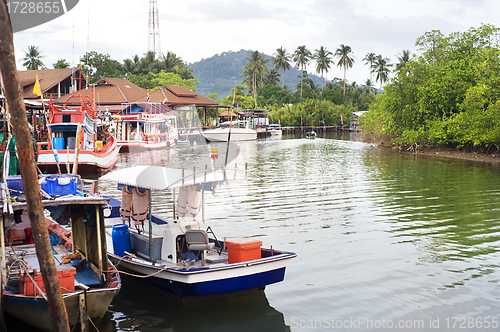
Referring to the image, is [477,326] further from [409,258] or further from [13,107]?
[13,107]

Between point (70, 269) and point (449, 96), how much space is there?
36.1m

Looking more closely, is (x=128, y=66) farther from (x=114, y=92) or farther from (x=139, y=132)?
(x=139, y=132)

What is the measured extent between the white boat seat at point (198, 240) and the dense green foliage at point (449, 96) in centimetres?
2908

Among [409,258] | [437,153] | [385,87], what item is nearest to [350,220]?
[409,258]

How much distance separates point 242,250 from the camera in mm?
8656

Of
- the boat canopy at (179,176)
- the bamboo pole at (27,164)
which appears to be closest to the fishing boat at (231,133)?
the boat canopy at (179,176)

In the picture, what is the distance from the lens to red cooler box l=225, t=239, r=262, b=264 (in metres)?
8.66

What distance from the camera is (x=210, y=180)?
8883mm

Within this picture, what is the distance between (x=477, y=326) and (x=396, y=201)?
34.7ft

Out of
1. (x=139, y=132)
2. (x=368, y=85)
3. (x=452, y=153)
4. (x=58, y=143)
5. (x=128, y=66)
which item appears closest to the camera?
(x=58, y=143)

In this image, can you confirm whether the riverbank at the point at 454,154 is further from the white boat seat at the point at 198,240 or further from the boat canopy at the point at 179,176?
the white boat seat at the point at 198,240

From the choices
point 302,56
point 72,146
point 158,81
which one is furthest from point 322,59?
point 72,146

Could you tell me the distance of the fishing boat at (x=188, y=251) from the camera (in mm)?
8297

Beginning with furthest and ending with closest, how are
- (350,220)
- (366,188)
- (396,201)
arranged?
(366,188), (396,201), (350,220)
